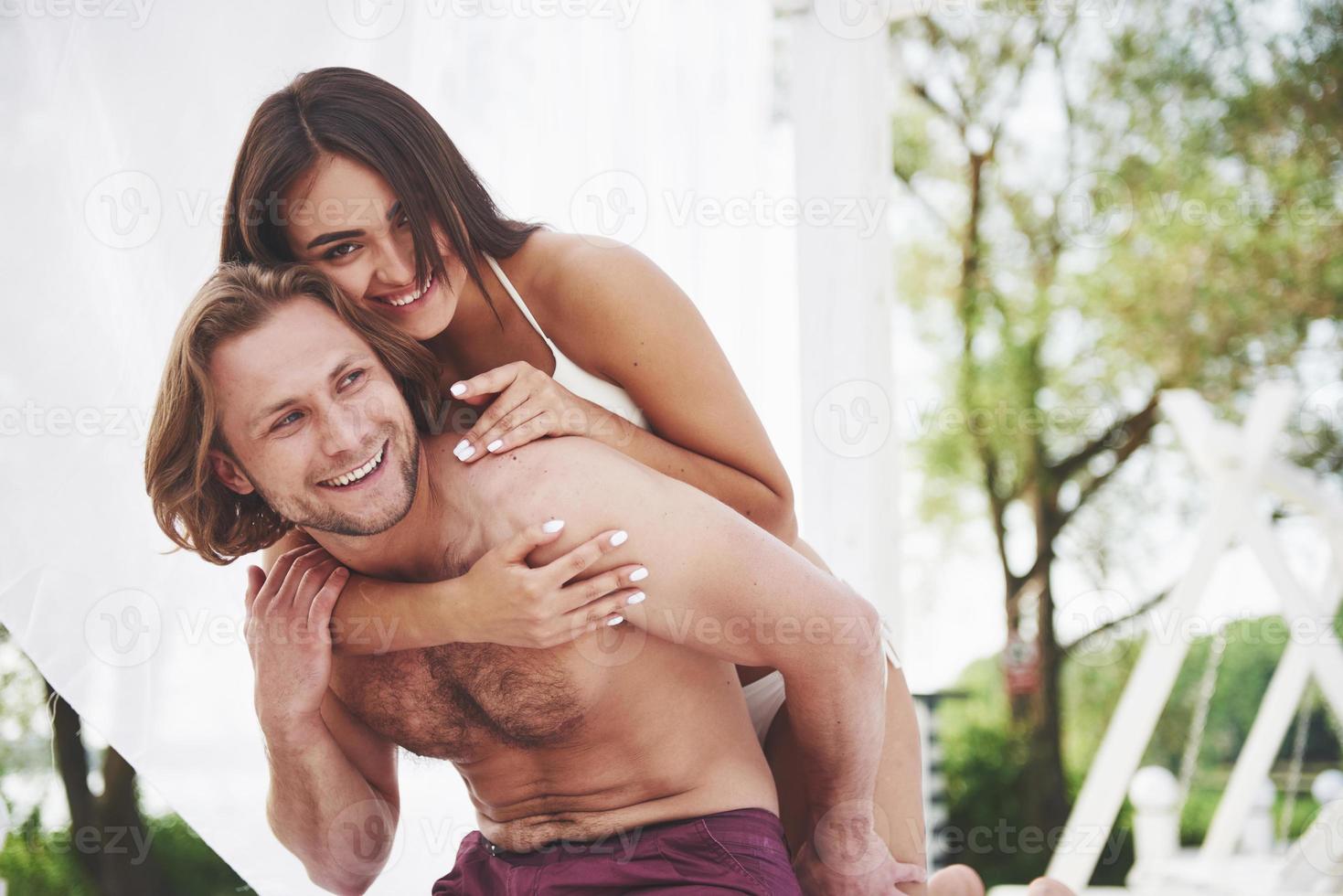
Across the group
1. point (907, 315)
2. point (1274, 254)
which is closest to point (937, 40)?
point (907, 315)

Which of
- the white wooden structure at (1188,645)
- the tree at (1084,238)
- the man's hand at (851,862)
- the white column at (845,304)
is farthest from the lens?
the tree at (1084,238)

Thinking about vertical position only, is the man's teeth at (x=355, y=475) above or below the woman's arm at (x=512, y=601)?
above

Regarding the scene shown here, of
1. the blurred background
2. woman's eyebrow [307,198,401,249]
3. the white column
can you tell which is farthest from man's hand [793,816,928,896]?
the white column

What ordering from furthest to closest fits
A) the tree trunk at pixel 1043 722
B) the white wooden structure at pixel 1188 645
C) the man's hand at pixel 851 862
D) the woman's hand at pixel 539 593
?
1. the tree trunk at pixel 1043 722
2. the white wooden structure at pixel 1188 645
3. the man's hand at pixel 851 862
4. the woman's hand at pixel 539 593

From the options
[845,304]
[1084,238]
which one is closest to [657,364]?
[845,304]

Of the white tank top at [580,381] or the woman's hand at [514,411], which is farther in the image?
the white tank top at [580,381]

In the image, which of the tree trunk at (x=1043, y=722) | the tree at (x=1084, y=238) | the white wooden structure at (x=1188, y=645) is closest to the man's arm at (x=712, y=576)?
the white wooden structure at (x=1188, y=645)

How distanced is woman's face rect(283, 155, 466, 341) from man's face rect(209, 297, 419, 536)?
0.30 feet

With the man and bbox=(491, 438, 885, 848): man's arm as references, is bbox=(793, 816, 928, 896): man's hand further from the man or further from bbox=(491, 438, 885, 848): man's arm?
bbox=(491, 438, 885, 848): man's arm

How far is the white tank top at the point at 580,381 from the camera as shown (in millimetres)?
1650

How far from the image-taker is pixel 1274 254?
19.2 feet

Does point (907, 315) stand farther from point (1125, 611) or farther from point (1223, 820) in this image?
point (1223, 820)

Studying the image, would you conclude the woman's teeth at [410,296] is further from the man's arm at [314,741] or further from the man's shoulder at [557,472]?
the man's arm at [314,741]

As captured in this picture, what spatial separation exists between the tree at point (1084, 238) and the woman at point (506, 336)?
4777mm
